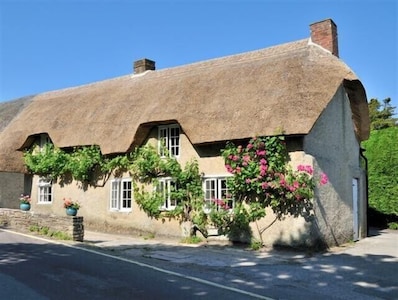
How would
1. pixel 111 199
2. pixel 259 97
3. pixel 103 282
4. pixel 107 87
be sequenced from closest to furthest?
pixel 103 282
pixel 259 97
pixel 111 199
pixel 107 87

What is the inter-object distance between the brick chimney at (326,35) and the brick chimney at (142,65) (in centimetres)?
841

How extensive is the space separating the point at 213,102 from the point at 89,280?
868 cm

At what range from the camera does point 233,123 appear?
45.7 ft

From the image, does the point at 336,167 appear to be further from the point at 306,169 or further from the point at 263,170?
the point at 263,170

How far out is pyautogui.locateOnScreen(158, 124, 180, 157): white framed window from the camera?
1592cm

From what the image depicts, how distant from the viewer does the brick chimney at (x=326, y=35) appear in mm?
15985

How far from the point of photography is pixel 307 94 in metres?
13.4

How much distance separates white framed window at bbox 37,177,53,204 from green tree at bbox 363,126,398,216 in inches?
598

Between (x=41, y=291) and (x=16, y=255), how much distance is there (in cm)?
382

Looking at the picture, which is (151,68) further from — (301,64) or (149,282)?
(149,282)

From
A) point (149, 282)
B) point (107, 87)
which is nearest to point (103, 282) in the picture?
point (149, 282)

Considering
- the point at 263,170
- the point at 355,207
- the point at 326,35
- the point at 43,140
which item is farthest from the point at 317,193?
the point at 43,140

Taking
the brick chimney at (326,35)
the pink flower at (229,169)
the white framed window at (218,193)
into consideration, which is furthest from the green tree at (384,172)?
the pink flower at (229,169)

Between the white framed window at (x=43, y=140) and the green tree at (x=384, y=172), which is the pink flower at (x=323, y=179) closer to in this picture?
the green tree at (x=384, y=172)
